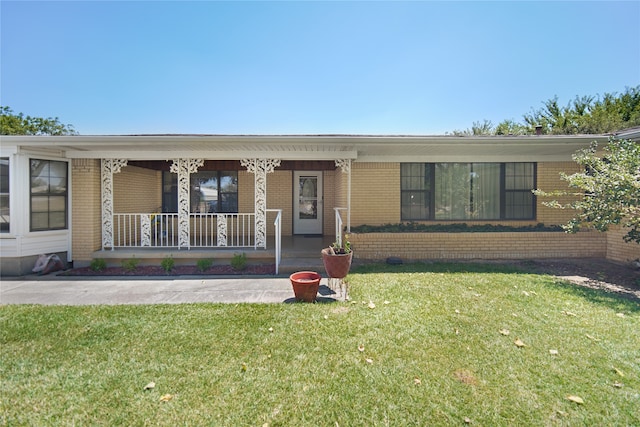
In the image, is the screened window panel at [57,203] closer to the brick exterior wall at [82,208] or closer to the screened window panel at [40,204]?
Answer: the screened window panel at [40,204]

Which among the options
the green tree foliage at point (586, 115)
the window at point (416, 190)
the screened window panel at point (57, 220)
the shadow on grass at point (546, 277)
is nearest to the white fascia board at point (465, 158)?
the window at point (416, 190)

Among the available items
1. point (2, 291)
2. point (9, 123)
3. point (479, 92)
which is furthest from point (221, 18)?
point (9, 123)

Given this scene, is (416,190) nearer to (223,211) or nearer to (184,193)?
(223,211)

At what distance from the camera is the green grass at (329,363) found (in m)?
2.37

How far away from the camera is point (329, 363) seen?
9.96ft

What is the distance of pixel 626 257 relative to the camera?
725cm

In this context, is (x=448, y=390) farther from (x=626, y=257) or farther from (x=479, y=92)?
(x=479, y=92)

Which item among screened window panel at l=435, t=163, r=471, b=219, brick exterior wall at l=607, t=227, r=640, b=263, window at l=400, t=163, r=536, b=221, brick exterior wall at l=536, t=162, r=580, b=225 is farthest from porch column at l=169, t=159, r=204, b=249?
brick exterior wall at l=607, t=227, r=640, b=263

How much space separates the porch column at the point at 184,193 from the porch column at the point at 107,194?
4.29 feet

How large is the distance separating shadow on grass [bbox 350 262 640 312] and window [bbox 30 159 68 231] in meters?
6.91

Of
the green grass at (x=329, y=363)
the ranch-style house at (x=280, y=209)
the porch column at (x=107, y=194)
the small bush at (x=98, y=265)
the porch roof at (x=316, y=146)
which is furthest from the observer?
the porch column at (x=107, y=194)

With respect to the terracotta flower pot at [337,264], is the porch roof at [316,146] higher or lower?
higher

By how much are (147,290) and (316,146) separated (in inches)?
177

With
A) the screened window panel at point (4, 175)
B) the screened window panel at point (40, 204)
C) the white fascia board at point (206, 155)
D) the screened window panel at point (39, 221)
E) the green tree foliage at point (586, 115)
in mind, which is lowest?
the screened window panel at point (39, 221)
